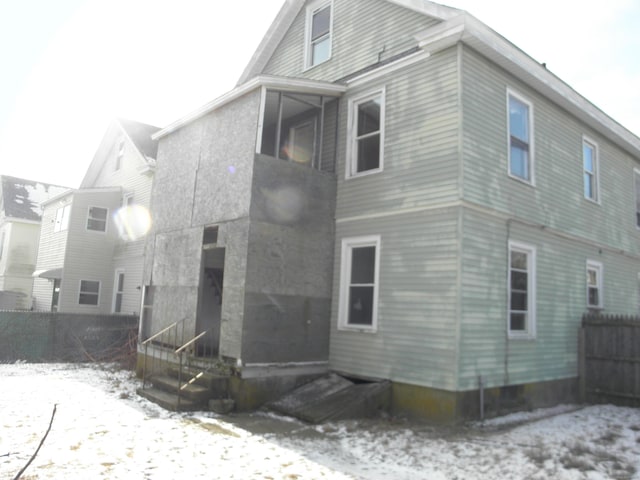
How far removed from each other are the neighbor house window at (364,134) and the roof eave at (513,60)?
67.7 inches

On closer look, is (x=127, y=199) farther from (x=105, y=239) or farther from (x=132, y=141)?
(x=132, y=141)

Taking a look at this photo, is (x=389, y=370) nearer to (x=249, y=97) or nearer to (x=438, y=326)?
(x=438, y=326)

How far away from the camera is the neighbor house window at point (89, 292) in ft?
70.1

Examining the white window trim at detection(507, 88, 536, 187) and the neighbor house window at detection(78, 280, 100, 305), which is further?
the neighbor house window at detection(78, 280, 100, 305)

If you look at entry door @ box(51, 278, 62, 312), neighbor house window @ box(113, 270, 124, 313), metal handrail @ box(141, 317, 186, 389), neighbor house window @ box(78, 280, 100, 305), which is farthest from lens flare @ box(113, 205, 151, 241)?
metal handrail @ box(141, 317, 186, 389)

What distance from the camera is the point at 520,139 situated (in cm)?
1058

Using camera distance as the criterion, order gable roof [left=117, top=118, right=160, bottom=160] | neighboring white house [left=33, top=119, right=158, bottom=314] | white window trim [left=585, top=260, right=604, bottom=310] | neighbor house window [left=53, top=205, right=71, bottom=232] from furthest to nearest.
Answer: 1. neighbor house window [left=53, top=205, right=71, bottom=232]
2. gable roof [left=117, top=118, right=160, bottom=160]
3. neighboring white house [left=33, top=119, right=158, bottom=314]
4. white window trim [left=585, top=260, right=604, bottom=310]

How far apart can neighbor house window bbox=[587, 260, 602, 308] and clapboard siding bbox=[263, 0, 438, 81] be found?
22.7 ft

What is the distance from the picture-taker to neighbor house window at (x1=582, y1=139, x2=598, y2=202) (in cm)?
1284

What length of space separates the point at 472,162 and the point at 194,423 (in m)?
6.36

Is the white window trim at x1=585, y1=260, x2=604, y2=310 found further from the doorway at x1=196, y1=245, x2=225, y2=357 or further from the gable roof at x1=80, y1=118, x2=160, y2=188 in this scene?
the gable roof at x1=80, y1=118, x2=160, y2=188

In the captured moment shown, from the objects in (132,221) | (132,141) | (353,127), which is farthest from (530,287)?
(132,141)

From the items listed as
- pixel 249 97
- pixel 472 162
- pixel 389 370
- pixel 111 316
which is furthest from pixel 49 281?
pixel 472 162

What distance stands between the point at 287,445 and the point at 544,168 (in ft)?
26.2
